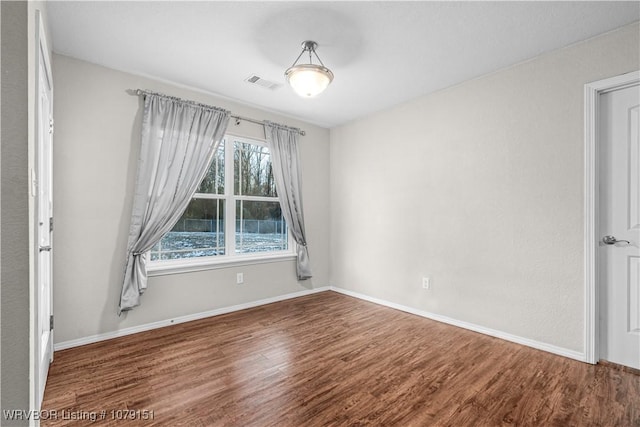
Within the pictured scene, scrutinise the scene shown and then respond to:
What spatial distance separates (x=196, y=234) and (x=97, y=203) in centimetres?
102

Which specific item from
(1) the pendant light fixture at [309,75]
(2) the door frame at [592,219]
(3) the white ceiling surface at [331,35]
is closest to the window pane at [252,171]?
(3) the white ceiling surface at [331,35]

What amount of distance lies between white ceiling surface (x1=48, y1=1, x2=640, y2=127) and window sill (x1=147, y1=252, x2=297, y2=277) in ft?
6.53

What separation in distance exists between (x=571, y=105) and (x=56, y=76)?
4447 millimetres

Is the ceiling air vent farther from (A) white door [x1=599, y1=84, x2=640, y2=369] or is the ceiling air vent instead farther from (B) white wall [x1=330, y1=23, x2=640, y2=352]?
(A) white door [x1=599, y1=84, x2=640, y2=369]

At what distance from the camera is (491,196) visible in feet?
9.81

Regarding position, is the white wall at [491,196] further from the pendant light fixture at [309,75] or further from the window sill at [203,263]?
the pendant light fixture at [309,75]

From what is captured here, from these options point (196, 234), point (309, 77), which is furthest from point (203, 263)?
point (309, 77)

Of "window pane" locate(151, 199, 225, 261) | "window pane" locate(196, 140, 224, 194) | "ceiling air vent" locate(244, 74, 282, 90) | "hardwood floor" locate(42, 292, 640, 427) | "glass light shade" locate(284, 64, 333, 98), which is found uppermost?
"ceiling air vent" locate(244, 74, 282, 90)

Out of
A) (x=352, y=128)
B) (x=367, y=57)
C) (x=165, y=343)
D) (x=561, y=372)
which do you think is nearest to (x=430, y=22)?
(x=367, y=57)

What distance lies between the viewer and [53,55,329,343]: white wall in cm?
264

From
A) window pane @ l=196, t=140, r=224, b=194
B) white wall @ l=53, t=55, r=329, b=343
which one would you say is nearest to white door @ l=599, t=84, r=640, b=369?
window pane @ l=196, t=140, r=224, b=194

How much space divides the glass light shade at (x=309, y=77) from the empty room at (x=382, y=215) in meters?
0.02

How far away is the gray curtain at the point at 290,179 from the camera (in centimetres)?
408

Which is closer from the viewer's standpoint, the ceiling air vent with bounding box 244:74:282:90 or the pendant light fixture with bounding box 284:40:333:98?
the pendant light fixture with bounding box 284:40:333:98
